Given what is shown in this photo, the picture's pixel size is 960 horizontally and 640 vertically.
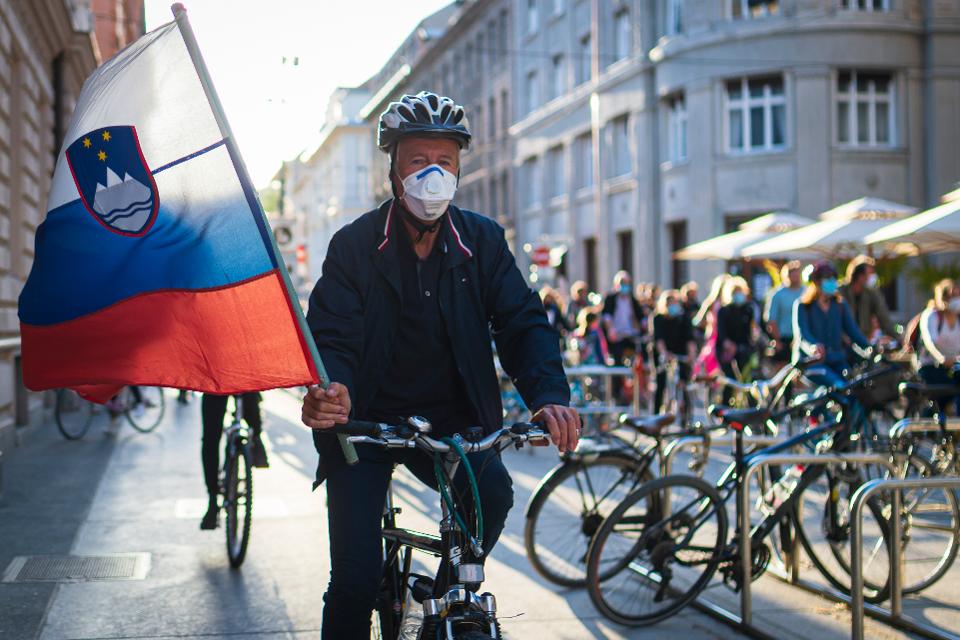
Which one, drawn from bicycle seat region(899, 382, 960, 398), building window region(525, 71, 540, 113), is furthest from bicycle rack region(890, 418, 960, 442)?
building window region(525, 71, 540, 113)

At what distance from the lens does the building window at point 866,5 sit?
29516 millimetres

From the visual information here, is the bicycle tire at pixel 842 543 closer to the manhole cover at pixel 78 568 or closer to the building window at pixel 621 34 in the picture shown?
the manhole cover at pixel 78 568

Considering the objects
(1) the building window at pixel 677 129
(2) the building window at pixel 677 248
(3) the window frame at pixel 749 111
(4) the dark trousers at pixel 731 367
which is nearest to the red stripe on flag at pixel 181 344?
(4) the dark trousers at pixel 731 367

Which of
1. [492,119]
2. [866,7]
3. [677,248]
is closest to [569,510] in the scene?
[866,7]

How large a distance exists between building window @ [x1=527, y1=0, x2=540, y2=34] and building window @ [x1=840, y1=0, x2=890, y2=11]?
14.9 metres

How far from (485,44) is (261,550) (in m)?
45.1

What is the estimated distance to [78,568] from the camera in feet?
22.5

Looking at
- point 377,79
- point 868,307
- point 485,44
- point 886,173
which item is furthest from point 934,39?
point 377,79

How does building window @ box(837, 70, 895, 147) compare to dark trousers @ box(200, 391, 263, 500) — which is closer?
dark trousers @ box(200, 391, 263, 500)

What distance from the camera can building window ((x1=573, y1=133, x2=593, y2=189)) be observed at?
126 ft

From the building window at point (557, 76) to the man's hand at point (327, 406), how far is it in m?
37.7

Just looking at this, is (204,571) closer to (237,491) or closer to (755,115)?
(237,491)

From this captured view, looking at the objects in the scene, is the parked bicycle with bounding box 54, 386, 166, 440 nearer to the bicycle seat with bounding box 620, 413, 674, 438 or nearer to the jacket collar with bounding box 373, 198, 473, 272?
the bicycle seat with bounding box 620, 413, 674, 438

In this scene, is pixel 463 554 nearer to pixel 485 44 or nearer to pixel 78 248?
pixel 78 248
